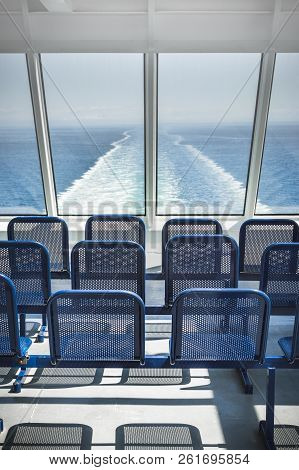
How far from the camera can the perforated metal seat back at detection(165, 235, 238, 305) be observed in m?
3.00

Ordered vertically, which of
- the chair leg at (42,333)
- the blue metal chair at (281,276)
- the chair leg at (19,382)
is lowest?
the chair leg at (19,382)

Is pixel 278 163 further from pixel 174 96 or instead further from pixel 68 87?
pixel 68 87

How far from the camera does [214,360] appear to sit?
2.42m

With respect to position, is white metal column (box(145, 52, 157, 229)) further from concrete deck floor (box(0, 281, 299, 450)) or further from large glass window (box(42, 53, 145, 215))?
concrete deck floor (box(0, 281, 299, 450))

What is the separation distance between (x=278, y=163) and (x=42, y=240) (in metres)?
5.81

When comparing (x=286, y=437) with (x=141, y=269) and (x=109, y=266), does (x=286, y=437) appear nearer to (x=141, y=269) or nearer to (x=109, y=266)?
(x=141, y=269)

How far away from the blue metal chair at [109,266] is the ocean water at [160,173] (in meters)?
2.95

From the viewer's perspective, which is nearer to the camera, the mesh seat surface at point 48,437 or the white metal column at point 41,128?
the mesh seat surface at point 48,437

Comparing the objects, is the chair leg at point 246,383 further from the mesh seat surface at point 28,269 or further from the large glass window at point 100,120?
the large glass window at point 100,120

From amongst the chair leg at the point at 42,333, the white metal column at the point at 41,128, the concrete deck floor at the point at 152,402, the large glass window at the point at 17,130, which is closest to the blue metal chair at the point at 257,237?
the concrete deck floor at the point at 152,402

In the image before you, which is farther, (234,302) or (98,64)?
(98,64)

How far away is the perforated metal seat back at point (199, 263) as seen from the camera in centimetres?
300

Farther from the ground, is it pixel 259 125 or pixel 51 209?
pixel 259 125

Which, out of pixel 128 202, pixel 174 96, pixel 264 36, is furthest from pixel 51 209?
pixel 264 36
